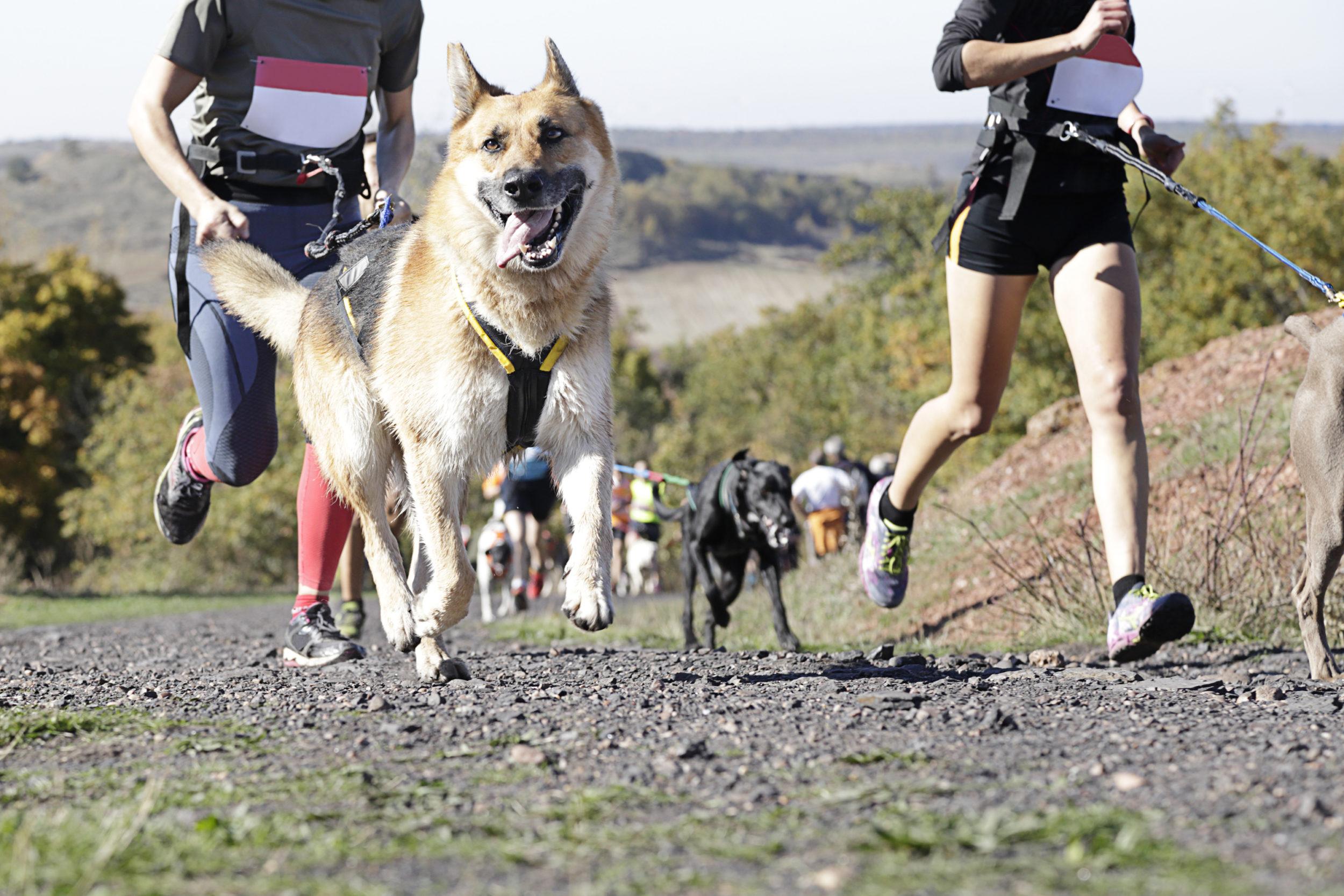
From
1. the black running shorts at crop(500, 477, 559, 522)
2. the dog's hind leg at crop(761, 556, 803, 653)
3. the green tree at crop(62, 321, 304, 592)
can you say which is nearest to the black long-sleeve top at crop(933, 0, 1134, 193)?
the dog's hind leg at crop(761, 556, 803, 653)

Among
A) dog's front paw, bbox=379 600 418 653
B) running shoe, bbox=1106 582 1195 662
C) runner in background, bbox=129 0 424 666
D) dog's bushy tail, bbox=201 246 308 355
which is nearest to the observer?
running shoe, bbox=1106 582 1195 662

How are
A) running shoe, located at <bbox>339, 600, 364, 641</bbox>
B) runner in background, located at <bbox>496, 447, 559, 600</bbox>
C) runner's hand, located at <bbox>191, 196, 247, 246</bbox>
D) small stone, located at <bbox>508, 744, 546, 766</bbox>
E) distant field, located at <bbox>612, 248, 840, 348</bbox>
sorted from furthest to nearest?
distant field, located at <bbox>612, 248, 840, 348</bbox>, runner in background, located at <bbox>496, 447, 559, 600</bbox>, running shoe, located at <bbox>339, 600, 364, 641</bbox>, runner's hand, located at <bbox>191, 196, 247, 246</bbox>, small stone, located at <bbox>508, 744, 546, 766</bbox>

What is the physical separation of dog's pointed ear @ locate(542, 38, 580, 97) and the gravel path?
2.03 meters

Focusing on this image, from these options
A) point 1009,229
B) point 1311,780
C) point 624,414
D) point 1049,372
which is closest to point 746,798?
point 1311,780

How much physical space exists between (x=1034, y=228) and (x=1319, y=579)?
4.85 ft

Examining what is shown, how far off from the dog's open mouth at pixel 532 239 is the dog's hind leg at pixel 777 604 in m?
4.41

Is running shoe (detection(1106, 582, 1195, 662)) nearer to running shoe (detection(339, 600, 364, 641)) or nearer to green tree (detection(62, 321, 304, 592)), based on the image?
running shoe (detection(339, 600, 364, 641))

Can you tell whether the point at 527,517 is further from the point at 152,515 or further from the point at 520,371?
the point at 152,515

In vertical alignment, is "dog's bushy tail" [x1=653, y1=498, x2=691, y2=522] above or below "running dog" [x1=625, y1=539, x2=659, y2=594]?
above

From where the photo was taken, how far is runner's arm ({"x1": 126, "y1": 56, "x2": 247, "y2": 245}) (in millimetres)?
4574

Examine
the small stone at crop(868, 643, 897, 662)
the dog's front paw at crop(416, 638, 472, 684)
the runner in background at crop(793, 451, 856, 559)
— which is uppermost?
the dog's front paw at crop(416, 638, 472, 684)

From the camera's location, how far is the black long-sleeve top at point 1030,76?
163 inches

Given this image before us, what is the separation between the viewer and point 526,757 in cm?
277

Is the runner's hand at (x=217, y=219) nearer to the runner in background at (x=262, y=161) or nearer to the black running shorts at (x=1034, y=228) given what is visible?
the runner in background at (x=262, y=161)
